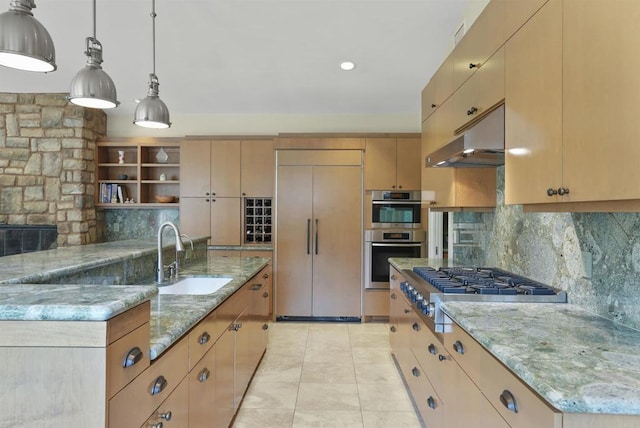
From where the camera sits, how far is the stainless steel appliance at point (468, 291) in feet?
5.77

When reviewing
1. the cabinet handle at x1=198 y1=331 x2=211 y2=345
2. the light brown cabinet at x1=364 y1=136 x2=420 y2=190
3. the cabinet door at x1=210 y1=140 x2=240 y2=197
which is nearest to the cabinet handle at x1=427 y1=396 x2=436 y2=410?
the cabinet handle at x1=198 y1=331 x2=211 y2=345

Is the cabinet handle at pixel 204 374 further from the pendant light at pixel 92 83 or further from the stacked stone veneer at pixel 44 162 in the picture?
the stacked stone veneer at pixel 44 162

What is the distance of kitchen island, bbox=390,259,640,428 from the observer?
2.87 feet

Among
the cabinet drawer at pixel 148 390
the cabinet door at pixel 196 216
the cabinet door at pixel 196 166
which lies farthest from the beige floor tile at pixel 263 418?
the cabinet door at pixel 196 166

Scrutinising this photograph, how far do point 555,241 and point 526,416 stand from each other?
1.17 metres

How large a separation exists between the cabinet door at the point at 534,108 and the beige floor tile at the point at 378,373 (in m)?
1.97

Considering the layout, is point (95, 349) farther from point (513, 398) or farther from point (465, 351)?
point (465, 351)

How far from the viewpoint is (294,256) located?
4.55 metres

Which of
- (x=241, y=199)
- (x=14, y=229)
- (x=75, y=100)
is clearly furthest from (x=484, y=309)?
(x=14, y=229)

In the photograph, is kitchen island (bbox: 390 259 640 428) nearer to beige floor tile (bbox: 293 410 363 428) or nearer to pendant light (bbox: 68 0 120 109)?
beige floor tile (bbox: 293 410 363 428)

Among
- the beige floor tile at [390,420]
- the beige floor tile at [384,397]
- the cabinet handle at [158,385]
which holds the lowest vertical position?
the beige floor tile at [390,420]

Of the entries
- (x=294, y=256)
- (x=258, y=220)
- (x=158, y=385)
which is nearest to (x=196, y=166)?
(x=258, y=220)

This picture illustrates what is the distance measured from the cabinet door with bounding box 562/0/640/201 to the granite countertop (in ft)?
1.57

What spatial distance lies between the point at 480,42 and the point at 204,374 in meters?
2.29
